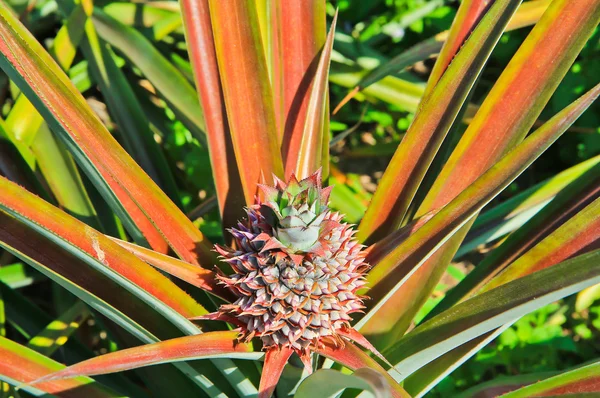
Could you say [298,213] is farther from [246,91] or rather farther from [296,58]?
[296,58]

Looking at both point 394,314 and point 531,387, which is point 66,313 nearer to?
point 394,314

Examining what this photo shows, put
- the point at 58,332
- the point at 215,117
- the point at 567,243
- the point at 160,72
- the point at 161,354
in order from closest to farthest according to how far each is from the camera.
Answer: the point at 161,354 → the point at 567,243 → the point at 215,117 → the point at 58,332 → the point at 160,72

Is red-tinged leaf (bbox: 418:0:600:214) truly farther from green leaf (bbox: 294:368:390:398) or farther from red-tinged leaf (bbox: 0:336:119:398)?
red-tinged leaf (bbox: 0:336:119:398)

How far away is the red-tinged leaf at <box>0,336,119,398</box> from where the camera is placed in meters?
1.09

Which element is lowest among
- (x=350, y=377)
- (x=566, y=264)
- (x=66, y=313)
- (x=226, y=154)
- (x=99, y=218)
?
(x=350, y=377)

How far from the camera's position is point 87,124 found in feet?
3.16

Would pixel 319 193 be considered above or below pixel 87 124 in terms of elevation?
below

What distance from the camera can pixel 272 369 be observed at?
1.00 meters

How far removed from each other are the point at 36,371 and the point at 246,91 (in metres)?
0.66

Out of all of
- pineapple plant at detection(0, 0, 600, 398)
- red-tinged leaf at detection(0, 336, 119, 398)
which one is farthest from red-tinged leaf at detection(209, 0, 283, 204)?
red-tinged leaf at detection(0, 336, 119, 398)

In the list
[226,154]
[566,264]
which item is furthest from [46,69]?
[566,264]

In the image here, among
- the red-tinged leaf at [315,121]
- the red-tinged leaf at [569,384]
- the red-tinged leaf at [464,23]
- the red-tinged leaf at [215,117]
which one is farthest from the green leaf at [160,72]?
the red-tinged leaf at [569,384]

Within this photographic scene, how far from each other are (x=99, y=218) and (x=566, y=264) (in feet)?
4.22

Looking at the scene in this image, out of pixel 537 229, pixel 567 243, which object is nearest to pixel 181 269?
pixel 567 243
